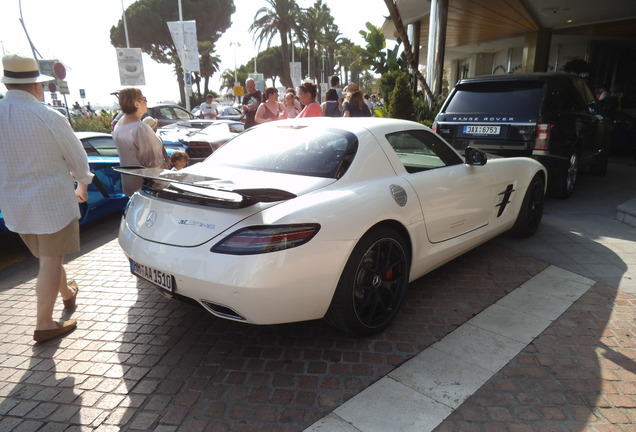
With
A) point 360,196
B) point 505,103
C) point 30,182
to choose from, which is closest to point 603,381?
point 360,196

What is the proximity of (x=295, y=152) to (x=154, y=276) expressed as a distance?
51.1 inches

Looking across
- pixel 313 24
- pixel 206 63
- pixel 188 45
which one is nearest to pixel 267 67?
pixel 206 63

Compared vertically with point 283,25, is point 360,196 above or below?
below

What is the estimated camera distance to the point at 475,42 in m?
22.9

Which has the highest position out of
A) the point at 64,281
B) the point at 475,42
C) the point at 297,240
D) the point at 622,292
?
the point at 475,42

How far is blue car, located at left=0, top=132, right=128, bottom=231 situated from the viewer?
17.8ft

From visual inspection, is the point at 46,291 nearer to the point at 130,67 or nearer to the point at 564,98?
the point at 564,98

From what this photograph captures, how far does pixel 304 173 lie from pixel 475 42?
23581 millimetres

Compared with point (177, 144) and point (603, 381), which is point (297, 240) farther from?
point (177, 144)

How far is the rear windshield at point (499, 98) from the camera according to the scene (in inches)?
235

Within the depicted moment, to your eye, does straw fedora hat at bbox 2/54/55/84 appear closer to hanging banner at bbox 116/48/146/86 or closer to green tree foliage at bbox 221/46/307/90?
hanging banner at bbox 116/48/146/86

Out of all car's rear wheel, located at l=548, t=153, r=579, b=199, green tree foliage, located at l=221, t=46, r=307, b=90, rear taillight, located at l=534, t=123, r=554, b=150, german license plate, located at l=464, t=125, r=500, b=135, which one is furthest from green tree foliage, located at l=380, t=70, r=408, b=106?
green tree foliage, located at l=221, t=46, r=307, b=90

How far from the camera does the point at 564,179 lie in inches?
255

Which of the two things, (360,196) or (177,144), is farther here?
(177,144)
